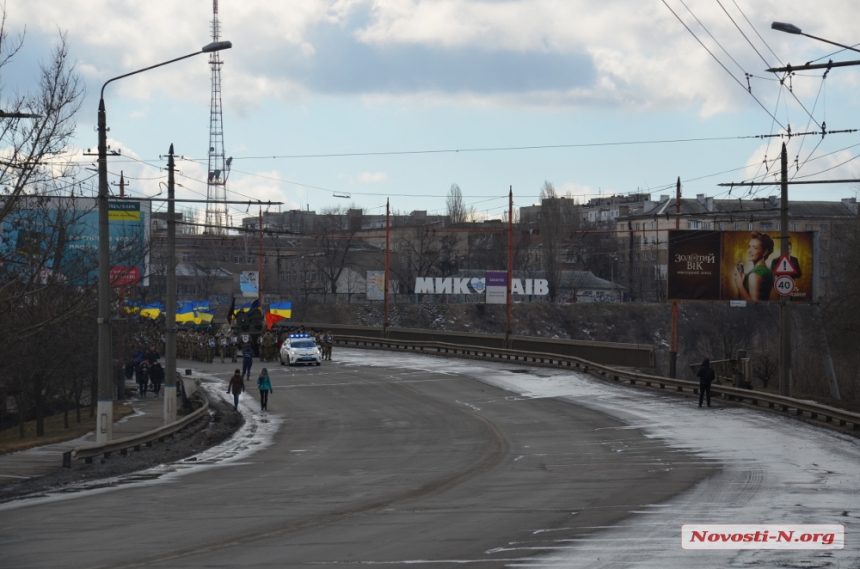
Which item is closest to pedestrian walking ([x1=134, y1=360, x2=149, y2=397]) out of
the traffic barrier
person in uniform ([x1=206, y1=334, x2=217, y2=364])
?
person in uniform ([x1=206, y1=334, x2=217, y2=364])

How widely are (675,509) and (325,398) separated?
25021 millimetres

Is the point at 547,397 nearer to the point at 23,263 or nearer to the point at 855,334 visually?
the point at 855,334

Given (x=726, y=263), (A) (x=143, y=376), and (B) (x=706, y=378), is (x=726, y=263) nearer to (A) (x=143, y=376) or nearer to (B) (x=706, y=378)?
(B) (x=706, y=378)

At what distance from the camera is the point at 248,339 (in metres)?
56.5

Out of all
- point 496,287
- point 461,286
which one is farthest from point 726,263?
point 461,286

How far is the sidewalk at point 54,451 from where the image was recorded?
21.5 metres

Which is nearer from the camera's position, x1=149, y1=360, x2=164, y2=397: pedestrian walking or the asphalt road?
the asphalt road

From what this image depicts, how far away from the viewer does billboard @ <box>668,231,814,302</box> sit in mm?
47219

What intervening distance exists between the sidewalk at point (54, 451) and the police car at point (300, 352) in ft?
30.8

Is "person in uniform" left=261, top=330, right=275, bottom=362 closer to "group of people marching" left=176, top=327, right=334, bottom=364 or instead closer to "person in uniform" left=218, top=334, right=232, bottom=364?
"group of people marching" left=176, top=327, right=334, bottom=364

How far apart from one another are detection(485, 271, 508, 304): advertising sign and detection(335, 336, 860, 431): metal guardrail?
88.5ft

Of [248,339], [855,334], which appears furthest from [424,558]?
[248,339]

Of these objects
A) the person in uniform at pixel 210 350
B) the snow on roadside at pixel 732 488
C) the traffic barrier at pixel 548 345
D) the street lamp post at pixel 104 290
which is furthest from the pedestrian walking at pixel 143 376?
the street lamp post at pixel 104 290

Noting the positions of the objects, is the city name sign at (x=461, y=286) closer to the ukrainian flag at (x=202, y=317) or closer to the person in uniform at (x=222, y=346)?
the ukrainian flag at (x=202, y=317)
